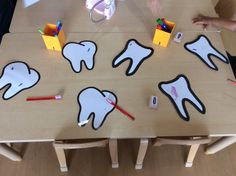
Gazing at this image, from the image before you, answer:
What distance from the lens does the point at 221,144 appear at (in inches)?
54.2

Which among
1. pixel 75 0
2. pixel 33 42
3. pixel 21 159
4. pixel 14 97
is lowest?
pixel 21 159

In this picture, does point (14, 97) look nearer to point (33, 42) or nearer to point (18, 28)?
point (33, 42)

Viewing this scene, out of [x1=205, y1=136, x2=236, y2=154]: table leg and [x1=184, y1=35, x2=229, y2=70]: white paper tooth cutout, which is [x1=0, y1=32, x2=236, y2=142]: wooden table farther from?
[x1=205, y1=136, x2=236, y2=154]: table leg

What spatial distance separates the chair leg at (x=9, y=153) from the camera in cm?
129

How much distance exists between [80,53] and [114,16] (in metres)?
0.33

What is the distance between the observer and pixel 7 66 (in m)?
1.21

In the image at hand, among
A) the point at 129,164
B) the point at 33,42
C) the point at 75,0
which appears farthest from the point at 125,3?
the point at 129,164

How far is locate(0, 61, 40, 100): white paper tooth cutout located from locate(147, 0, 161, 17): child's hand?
0.74 m

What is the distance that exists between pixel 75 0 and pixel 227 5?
943 mm

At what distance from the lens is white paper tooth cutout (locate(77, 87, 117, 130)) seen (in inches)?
→ 42.0

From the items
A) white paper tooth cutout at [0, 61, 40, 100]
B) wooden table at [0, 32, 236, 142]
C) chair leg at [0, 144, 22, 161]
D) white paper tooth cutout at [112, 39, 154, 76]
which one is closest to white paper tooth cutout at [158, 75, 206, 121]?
wooden table at [0, 32, 236, 142]

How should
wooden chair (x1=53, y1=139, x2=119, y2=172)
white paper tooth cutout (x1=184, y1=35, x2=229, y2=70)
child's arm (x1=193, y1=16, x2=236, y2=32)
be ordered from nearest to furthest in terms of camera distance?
wooden chair (x1=53, y1=139, x2=119, y2=172)
white paper tooth cutout (x1=184, y1=35, x2=229, y2=70)
child's arm (x1=193, y1=16, x2=236, y2=32)

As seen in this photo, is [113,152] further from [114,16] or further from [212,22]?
[212,22]

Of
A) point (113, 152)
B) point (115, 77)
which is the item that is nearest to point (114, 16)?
point (115, 77)
